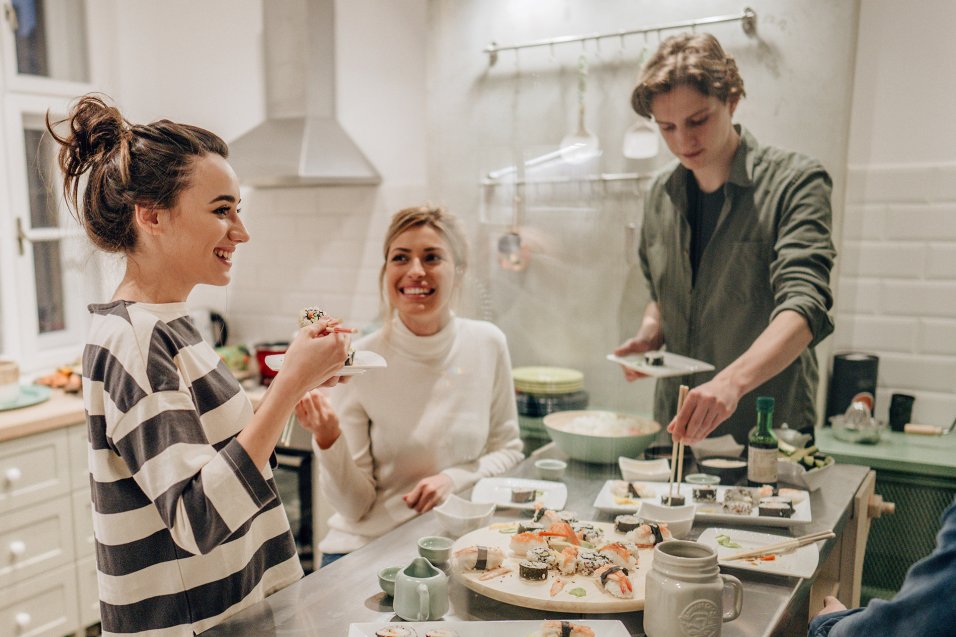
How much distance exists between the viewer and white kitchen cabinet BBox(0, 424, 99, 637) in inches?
89.4

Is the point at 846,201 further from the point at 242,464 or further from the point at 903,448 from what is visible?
the point at 242,464

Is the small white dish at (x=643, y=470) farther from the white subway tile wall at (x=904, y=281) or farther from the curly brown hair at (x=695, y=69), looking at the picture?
the curly brown hair at (x=695, y=69)

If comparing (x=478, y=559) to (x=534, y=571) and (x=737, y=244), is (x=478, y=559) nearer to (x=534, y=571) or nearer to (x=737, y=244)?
(x=534, y=571)

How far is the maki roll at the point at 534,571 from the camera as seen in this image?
1.20m

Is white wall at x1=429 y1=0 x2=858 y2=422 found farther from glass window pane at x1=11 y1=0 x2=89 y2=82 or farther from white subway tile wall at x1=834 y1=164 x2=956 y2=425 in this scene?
glass window pane at x1=11 y1=0 x2=89 y2=82

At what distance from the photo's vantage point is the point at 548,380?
232cm

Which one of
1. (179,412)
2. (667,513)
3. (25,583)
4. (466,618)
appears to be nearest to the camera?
(179,412)

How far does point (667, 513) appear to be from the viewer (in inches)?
57.1

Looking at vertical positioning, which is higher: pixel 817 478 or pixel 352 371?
pixel 352 371

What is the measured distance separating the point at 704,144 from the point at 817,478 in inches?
33.8

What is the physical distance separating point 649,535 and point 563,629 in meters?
0.35

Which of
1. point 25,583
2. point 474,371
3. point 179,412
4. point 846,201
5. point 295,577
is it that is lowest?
Answer: point 25,583

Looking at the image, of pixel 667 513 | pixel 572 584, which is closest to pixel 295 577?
pixel 572 584

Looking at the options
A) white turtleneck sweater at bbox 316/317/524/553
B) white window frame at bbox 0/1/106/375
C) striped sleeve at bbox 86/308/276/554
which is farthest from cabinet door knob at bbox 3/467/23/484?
striped sleeve at bbox 86/308/276/554
